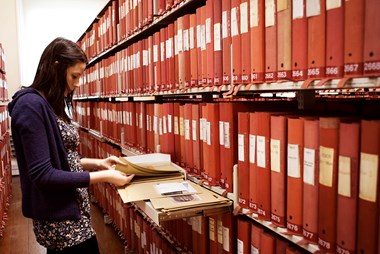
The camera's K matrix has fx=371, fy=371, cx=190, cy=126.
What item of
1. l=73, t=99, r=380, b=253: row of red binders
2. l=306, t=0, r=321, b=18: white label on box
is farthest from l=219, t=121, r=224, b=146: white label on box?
l=306, t=0, r=321, b=18: white label on box

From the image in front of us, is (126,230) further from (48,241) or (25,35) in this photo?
(25,35)

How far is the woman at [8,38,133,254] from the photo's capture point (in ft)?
4.76

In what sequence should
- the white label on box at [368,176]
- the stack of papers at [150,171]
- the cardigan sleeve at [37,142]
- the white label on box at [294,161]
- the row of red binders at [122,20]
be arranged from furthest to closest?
the row of red binders at [122,20] < the stack of papers at [150,171] < the cardigan sleeve at [37,142] < the white label on box at [294,161] < the white label on box at [368,176]

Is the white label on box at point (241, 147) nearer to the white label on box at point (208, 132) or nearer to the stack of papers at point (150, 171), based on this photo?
the white label on box at point (208, 132)

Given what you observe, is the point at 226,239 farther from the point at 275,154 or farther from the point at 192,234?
the point at 275,154

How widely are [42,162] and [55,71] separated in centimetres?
41

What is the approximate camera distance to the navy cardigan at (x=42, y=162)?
56.8 inches

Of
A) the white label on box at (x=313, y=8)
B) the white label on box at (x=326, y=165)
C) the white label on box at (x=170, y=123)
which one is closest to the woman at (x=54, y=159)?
the white label on box at (x=170, y=123)

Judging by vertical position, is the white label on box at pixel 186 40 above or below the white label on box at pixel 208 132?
above

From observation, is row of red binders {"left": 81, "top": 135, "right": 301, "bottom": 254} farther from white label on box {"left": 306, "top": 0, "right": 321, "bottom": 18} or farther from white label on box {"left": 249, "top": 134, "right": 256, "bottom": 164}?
white label on box {"left": 306, "top": 0, "right": 321, "bottom": 18}

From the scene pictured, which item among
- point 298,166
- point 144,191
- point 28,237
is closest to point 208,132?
point 144,191

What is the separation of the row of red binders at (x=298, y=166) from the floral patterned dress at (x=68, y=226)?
0.54m

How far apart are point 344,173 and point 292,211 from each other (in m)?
0.25

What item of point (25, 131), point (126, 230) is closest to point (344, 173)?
point (25, 131)
